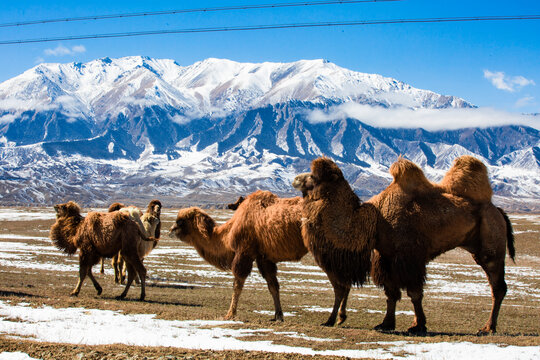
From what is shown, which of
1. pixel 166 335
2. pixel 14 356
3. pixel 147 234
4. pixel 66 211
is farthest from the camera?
pixel 147 234

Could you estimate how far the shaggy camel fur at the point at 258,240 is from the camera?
→ 12023 millimetres

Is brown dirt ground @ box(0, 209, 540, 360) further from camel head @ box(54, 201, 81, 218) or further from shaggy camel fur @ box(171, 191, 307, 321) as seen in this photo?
camel head @ box(54, 201, 81, 218)

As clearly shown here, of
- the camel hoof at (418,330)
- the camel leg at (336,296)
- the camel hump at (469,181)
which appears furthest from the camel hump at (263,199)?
the camel hoof at (418,330)

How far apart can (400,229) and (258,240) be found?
358 centimetres

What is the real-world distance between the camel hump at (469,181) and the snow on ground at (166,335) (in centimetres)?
335

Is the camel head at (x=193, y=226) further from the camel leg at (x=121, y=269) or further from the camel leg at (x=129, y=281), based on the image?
the camel leg at (x=121, y=269)

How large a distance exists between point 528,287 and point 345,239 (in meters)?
19.4

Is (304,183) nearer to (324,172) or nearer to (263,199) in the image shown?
(324,172)

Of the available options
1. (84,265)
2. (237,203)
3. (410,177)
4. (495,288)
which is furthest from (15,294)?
(495,288)

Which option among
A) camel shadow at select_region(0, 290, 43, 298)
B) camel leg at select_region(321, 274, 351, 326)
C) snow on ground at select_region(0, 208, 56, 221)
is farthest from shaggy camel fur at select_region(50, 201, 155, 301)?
snow on ground at select_region(0, 208, 56, 221)

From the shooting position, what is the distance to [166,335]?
9.40 meters

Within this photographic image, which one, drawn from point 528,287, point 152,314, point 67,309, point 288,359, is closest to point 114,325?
point 152,314

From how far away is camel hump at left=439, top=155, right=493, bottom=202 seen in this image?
1089 centimetres

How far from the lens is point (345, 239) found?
33.8 ft
